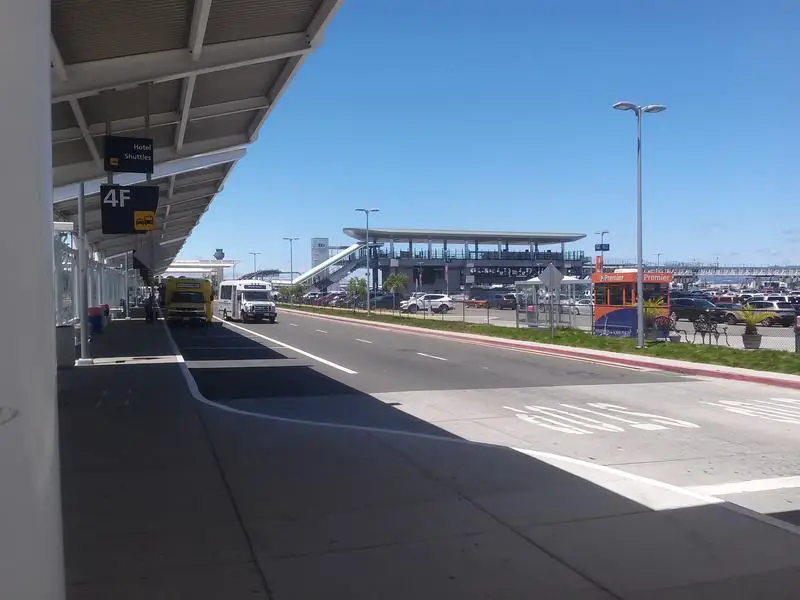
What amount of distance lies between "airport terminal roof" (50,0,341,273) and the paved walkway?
22.4 feet

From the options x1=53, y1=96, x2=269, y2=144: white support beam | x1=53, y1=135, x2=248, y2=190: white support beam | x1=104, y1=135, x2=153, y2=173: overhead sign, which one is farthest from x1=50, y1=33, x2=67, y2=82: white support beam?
x1=53, y1=135, x2=248, y2=190: white support beam

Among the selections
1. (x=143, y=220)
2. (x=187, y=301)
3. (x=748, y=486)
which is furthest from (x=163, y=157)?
(x=748, y=486)

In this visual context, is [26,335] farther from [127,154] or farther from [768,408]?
[127,154]

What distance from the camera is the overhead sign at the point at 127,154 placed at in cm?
1606

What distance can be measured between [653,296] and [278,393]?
19.4 m

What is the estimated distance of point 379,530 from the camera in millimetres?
5582

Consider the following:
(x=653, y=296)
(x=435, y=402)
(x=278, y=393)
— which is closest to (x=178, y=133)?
(x=278, y=393)

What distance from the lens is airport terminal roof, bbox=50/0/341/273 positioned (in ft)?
38.3

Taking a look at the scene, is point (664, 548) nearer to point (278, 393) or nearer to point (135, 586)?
point (135, 586)

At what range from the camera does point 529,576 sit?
4.67 metres

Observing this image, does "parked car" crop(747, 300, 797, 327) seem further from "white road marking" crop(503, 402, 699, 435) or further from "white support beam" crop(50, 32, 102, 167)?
"white support beam" crop(50, 32, 102, 167)

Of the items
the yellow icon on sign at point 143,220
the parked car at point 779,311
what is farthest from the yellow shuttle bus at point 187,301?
the parked car at point 779,311

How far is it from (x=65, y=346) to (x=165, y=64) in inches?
295

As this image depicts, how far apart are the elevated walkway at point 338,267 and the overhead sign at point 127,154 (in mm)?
84523
